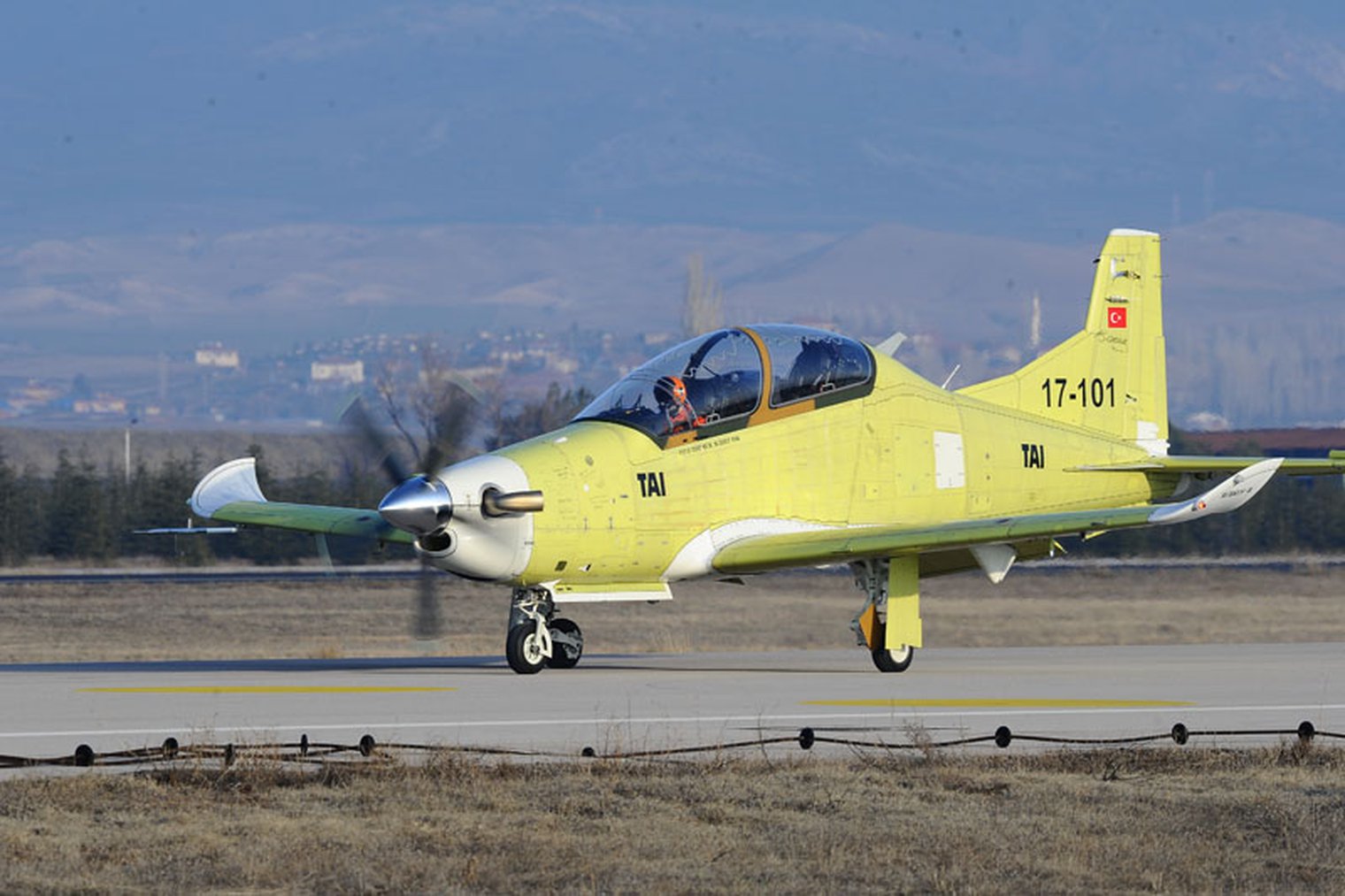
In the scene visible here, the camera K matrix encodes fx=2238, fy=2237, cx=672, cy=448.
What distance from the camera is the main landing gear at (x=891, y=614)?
24484 mm

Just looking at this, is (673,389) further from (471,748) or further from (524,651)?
(471,748)

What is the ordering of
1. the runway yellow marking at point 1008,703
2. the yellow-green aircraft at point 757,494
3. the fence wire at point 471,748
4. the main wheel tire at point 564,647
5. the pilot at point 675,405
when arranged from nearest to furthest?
the fence wire at point 471,748 < the runway yellow marking at point 1008,703 < the yellow-green aircraft at point 757,494 < the pilot at point 675,405 < the main wheel tire at point 564,647

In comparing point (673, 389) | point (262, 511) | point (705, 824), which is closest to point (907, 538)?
point (673, 389)

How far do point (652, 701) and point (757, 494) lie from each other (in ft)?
15.8

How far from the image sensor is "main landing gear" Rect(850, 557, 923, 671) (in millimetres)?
24484

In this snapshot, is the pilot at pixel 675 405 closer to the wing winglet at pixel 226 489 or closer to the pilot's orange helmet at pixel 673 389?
the pilot's orange helmet at pixel 673 389

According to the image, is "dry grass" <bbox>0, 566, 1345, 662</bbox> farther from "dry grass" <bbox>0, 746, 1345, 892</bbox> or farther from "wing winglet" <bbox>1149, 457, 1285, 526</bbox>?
"dry grass" <bbox>0, 746, 1345, 892</bbox>

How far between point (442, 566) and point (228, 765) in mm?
8492

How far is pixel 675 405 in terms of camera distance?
945 inches

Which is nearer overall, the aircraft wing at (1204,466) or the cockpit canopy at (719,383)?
the cockpit canopy at (719,383)

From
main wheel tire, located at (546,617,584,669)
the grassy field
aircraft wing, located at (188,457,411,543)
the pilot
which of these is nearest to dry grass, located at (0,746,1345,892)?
the grassy field

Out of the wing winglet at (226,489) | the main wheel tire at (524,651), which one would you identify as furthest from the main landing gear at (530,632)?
the wing winglet at (226,489)

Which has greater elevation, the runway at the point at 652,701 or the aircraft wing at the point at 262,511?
the aircraft wing at the point at 262,511

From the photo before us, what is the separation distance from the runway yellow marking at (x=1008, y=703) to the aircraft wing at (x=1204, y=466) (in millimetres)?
7026
